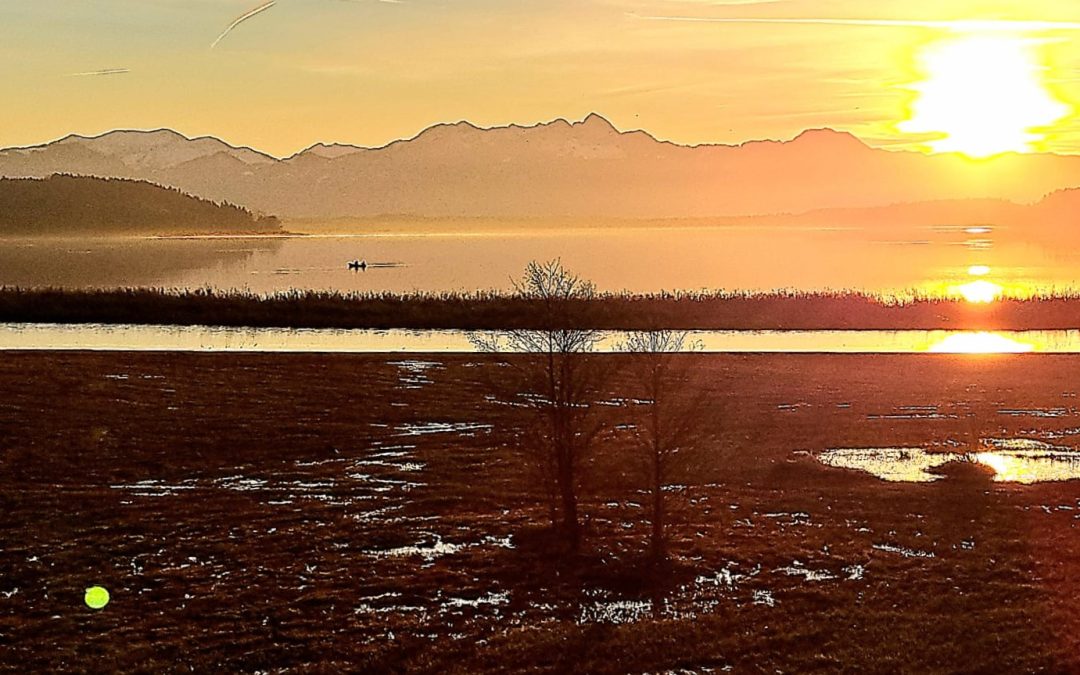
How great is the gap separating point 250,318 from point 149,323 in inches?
210

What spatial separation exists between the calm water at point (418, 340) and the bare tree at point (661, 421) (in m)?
6.51

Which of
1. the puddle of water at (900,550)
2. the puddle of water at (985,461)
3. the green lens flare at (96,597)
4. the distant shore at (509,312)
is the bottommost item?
the puddle of water at (900,550)

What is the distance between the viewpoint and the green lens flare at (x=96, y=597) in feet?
52.8

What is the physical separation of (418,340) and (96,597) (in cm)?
3959

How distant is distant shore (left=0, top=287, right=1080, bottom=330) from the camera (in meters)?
64.3

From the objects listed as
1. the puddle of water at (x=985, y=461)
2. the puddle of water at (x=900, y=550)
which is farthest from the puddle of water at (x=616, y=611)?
the puddle of water at (x=985, y=461)

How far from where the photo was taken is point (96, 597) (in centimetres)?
1641

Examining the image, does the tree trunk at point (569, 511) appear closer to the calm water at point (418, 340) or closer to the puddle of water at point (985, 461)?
the puddle of water at point (985, 461)

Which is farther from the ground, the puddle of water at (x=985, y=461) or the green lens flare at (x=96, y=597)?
the green lens flare at (x=96, y=597)

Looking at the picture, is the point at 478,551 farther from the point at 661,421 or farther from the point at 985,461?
the point at 985,461

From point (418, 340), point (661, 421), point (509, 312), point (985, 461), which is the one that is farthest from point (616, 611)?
point (509, 312)

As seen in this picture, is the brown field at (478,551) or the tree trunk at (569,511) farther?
the tree trunk at (569,511)

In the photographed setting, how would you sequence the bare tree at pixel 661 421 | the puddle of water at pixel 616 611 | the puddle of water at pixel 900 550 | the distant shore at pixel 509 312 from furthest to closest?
the distant shore at pixel 509 312
the bare tree at pixel 661 421
the puddle of water at pixel 900 550
the puddle of water at pixel 616 611

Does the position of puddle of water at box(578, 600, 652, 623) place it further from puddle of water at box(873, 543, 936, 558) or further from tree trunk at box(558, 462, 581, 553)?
puddle of water at box(873, 543, 936, 558)
